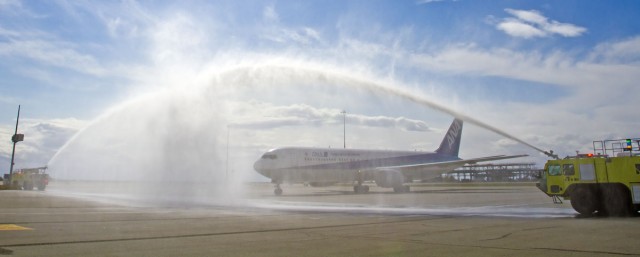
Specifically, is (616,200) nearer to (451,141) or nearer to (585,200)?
(585,200)

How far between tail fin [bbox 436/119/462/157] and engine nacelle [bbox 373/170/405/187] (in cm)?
1201

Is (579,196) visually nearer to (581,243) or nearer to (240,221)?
(581,243)

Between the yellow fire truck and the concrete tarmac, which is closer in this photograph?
the concrete tarmac

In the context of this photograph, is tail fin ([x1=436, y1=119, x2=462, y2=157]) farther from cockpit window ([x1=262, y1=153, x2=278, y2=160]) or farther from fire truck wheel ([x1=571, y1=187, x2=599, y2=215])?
fire truck wheel ([x1=571, y1=187, x2=599, y2=215])

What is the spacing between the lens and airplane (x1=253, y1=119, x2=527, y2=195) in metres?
42.6

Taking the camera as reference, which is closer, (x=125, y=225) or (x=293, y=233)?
(x=293, y=233)

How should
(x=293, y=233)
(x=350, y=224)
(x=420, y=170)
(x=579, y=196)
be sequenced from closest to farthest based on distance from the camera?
(x=293, y=233) → (x=350, y=224) → (x=579, y=196) → (x=420, y=170)

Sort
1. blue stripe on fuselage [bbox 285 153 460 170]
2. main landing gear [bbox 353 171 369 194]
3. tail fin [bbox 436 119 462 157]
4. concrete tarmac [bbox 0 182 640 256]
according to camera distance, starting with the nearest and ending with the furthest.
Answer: concrete tarmac [bbox 0 182 640 256] < main landing gear [bbox 353 171 369 194] < blue stripe on fuselage [bbox 285 153 460 170] < tail fin [bbox 436 119 462 157]

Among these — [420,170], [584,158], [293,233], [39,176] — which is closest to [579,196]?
[584,158]

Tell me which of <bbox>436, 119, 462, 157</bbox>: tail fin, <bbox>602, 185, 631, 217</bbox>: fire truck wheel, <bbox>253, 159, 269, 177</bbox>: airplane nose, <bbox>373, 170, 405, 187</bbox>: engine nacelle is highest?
<bbox>436, 119, 462, 157</bbox>: tail fin

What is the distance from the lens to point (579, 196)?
55.7ft

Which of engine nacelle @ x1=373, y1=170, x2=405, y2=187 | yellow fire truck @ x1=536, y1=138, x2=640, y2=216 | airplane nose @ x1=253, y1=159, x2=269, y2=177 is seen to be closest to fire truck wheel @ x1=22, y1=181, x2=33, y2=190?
airplane nose @ x1=253, y1=159, x2=269, y2=177

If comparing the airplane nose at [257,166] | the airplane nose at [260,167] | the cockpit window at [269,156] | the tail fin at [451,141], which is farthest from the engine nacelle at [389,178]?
the tail fin at [451,141]

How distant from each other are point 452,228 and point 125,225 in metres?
9.18
